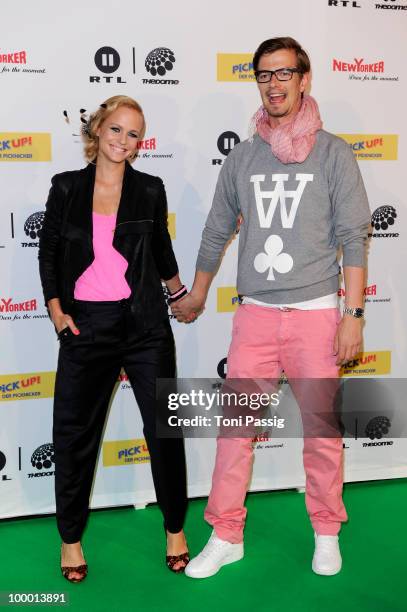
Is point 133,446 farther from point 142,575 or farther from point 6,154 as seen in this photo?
point 6,154

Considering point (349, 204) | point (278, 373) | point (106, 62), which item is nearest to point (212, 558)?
point (278, 373)

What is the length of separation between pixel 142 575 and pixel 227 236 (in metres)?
1.38

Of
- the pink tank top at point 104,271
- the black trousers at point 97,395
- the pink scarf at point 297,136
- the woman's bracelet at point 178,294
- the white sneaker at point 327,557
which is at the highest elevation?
the pink scarf at point 297,136

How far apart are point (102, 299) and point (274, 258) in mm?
649

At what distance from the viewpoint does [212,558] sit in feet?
9.25

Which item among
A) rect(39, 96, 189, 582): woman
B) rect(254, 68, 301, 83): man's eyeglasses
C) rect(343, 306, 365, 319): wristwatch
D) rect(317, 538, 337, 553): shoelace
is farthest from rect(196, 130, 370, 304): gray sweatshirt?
rect(317, 538, 337, 553): shoelace

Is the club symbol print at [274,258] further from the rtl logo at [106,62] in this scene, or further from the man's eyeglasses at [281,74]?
the rtl logo at [106,62]

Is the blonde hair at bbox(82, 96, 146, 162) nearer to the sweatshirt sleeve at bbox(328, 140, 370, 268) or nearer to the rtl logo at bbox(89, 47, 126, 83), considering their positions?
the rtl logo at bbox(89, 47, 126, 83)

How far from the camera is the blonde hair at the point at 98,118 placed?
2668mm

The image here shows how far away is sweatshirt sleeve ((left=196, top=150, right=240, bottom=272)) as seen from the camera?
9.45 ft

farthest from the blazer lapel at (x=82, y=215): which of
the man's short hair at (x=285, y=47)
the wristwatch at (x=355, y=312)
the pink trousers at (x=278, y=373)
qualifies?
the wristwatch at (x=355, y=312)

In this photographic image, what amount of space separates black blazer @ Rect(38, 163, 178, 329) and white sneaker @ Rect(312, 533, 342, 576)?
1084 millimetres

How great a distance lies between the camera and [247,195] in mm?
2787

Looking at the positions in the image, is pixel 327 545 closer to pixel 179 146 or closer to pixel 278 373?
pixel 278 373
